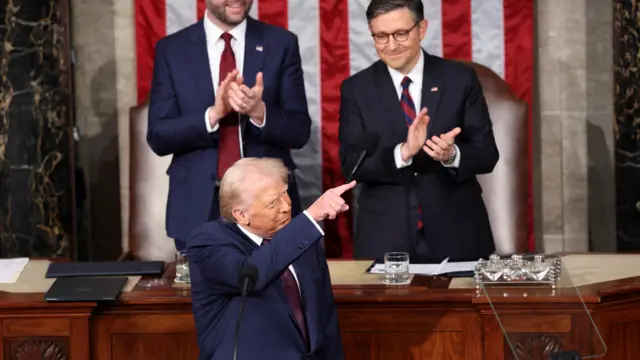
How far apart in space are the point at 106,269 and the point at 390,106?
1367mm

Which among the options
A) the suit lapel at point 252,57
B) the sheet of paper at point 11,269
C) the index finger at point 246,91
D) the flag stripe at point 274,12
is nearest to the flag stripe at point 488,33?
the flag stripe at point 274,12

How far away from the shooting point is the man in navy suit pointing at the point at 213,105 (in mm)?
5512

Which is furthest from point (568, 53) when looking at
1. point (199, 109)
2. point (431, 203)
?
point (199, 109)

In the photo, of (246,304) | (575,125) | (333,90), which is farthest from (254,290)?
(575,125)

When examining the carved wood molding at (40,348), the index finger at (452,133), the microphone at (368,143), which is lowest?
the carved wood molding at (40,348)

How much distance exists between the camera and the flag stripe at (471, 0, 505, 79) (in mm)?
6824

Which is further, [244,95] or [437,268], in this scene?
[244,95]

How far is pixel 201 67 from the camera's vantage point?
5676mm

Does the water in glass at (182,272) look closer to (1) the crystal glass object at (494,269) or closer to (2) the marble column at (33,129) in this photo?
(1) the crystal glass object at (494,269)

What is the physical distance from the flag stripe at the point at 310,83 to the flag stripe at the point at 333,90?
0.08 ft

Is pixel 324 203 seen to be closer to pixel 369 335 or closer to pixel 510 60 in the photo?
pixel 369 335

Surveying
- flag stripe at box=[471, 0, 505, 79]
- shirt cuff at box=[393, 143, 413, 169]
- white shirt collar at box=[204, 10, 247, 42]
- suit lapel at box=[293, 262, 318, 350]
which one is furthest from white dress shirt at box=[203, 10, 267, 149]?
suit lapel at box=[293, 262, 318, 350]

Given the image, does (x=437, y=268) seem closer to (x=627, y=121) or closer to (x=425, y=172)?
(x=425, y=172)

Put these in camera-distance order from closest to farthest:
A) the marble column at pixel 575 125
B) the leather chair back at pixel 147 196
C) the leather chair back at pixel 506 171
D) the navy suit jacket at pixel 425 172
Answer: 1. the navy suit jacket at pixel 425 172
2. the leather chair back at pixel 506 171
3. the leather chair back at pixel 147 196
4. the marble column at pixel 575 125
